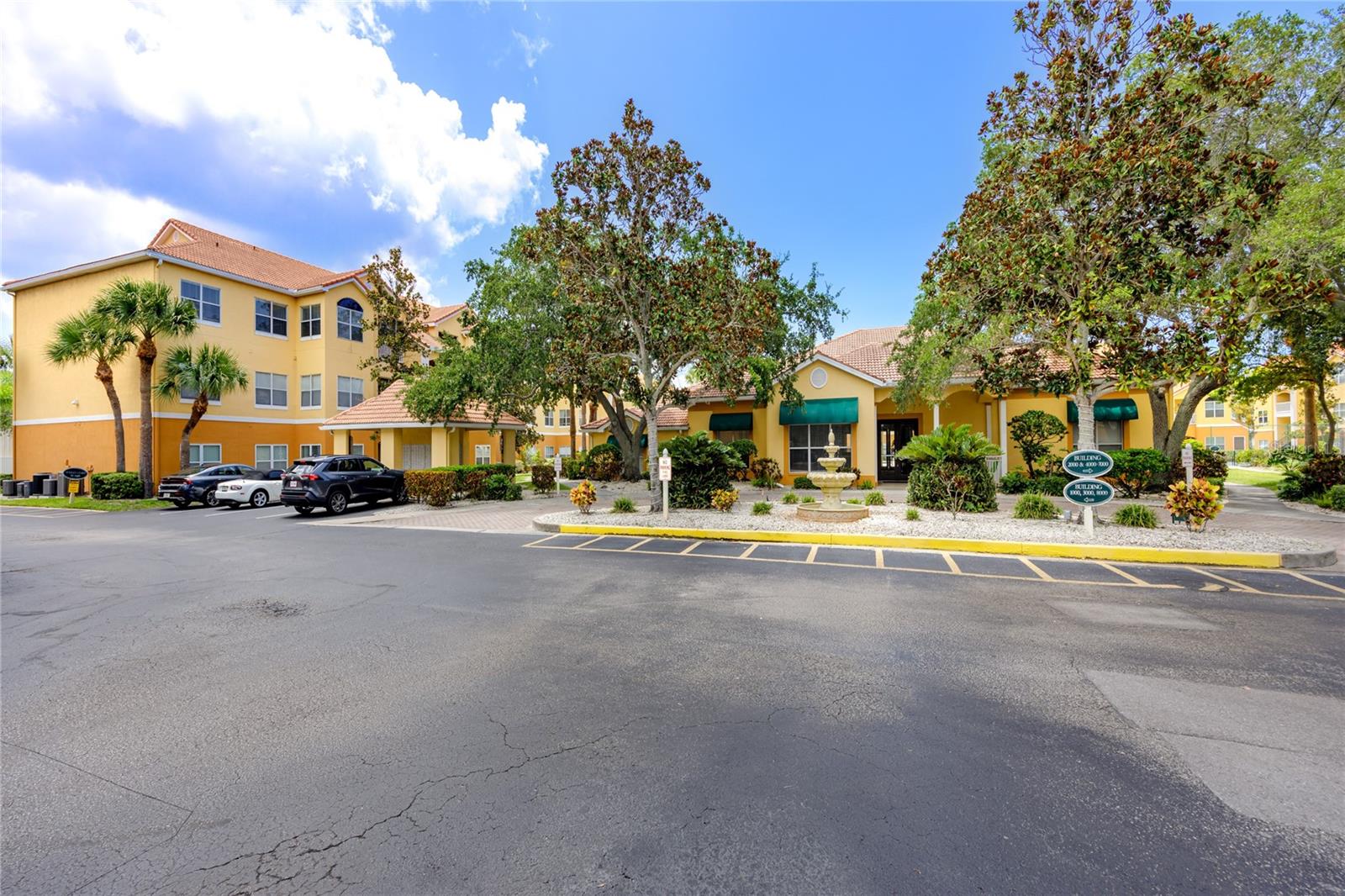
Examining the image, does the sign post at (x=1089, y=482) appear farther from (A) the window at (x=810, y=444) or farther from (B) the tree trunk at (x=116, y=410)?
(B) the tree trunk at (x=116, y=410)

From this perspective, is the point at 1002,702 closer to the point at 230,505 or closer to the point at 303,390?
the point at 230,505

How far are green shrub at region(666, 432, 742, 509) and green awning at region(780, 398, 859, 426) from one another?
312 inches

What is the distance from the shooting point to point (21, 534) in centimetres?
1329

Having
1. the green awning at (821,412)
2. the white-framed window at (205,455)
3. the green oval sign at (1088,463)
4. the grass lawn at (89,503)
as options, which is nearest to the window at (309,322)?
the white-framed window at (205,455)

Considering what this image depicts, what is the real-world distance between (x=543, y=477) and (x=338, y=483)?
23.1 feet

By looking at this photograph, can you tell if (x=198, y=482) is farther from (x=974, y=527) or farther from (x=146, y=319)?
(x=974, y=527)

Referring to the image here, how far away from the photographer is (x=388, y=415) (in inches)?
870

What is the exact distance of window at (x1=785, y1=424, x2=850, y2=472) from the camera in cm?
2178

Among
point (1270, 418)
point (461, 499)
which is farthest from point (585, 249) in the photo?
point (1270, 418)

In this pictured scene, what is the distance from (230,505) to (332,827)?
22817mm

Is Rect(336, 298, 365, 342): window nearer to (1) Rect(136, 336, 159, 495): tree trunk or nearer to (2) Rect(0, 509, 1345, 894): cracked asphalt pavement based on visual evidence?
(1) Rect(136, 336, 159, 495): tree trunk

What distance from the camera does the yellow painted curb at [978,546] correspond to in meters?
8.58

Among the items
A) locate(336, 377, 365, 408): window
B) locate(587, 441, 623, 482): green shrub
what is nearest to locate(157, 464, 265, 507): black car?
locate(336, 377, 365, 408): window

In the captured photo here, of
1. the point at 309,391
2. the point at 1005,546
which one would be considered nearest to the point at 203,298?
the point at 309,391
